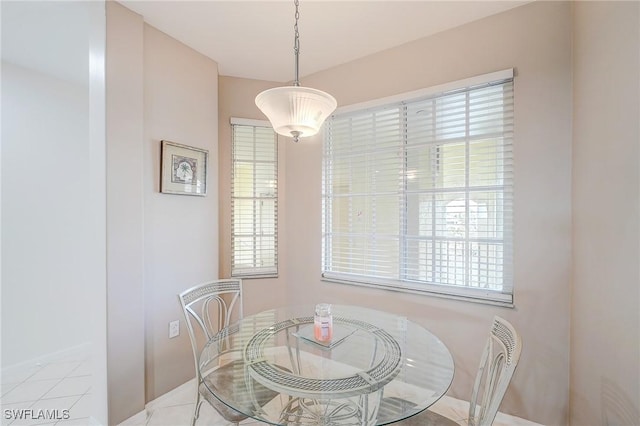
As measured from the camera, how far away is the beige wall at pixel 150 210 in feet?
6.02

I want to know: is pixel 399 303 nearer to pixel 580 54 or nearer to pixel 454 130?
pixel 454 130

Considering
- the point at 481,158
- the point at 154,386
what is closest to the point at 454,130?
the point at 481,158

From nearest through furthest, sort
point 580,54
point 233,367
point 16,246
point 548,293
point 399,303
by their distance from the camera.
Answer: point 233,367 < point 580,54 < point 548,293 < point 399,303 < point 16,246

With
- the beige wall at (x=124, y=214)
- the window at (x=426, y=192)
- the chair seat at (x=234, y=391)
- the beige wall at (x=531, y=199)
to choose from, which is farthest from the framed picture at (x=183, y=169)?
the beige wall at (x=531, y=199)

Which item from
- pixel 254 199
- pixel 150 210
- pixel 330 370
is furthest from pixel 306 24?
pixel 330 370

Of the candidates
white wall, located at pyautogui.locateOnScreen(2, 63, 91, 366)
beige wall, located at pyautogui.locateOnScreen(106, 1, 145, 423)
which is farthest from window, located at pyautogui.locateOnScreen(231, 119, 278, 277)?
white wall, located at pyautogui.locateOnScreen(2, 63, 91, 366)

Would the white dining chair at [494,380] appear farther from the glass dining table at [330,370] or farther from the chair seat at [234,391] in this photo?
the chair seat at [234,391]

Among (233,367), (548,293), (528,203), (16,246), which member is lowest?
(233,367)

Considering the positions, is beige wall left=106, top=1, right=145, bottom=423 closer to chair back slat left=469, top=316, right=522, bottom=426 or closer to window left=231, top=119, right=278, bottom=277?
window left=231, top=119, right=278, bottom=277

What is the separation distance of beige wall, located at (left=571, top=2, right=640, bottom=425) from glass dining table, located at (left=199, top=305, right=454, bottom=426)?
2.39 ft

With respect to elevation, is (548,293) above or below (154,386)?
above

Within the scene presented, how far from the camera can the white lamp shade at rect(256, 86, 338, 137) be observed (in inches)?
50.3

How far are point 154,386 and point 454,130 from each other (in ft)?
9.41

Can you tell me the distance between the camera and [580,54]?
1637 mm
